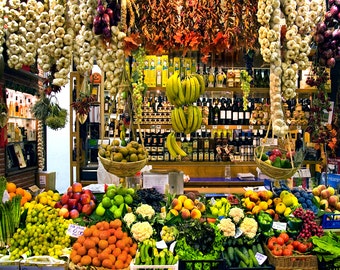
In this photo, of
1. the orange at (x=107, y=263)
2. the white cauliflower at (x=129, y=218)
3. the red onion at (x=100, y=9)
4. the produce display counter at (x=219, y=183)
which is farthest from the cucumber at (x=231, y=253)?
the produce display counter at (x=219, y=183)

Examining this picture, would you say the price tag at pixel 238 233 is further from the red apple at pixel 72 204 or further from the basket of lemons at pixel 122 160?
the red apple at pixel 72 204

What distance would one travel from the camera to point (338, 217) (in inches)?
130

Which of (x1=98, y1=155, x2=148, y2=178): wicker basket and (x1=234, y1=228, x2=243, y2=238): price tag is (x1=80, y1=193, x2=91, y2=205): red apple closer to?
(x1=98, y1=155, x2=148, y2=178): wicker basket

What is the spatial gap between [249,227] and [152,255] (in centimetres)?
80

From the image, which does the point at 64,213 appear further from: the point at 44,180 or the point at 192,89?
the point at 44,180

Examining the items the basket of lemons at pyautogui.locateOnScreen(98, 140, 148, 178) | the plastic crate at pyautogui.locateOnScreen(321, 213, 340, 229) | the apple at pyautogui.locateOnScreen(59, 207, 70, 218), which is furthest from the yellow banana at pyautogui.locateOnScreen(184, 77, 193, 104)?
the plastic crate at pyautogui.locateOnScreen(321, 213, 340, 229)

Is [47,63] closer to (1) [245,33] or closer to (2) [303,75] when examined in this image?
(1) [245,33]

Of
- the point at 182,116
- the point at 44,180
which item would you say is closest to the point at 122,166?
the point at 182,116

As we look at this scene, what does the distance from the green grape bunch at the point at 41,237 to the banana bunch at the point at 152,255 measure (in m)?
0.60

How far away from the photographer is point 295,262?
2.80 meters

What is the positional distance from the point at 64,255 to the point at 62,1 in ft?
6.67

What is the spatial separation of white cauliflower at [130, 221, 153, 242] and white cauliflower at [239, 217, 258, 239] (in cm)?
72

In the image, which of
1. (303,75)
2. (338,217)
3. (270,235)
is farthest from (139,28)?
(303,75)

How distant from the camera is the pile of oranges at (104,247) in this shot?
8.73ft
